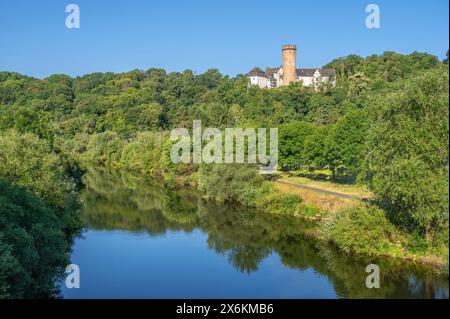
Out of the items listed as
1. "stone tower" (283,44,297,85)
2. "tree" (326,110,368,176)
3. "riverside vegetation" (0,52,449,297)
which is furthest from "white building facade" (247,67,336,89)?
"tree" (326,110,368,176)

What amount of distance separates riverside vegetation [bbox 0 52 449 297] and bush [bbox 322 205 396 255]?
5cm

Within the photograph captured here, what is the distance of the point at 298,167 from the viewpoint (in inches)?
1912

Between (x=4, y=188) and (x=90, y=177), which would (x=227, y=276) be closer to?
(x=4, y=188)

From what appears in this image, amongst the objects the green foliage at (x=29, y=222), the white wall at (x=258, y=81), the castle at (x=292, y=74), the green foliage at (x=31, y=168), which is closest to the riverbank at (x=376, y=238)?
the green foliage at (x=29, y=222)

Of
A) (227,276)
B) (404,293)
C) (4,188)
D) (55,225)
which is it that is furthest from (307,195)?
(4,188)

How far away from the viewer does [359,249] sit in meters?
24.7

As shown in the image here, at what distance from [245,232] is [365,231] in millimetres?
8698

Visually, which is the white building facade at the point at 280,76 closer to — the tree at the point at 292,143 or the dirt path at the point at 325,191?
the tree at the point at 292,143

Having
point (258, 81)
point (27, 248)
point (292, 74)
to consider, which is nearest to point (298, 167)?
point (27, 248)

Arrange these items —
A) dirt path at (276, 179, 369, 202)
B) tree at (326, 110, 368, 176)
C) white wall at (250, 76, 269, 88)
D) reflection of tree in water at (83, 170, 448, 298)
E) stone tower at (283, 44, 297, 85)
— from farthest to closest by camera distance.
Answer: white wall at (250, 76, 269, 88), stone tower at (283, 44, 297, 85), tree at (326, 110, 368, 176), dirt path at (276, 179, 369, 202), reflection of tree in water at (83, 170, 448, 298)

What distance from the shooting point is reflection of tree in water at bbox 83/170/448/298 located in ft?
68.0

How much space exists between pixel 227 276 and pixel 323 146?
65.9 feet

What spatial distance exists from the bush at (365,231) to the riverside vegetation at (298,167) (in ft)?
0.18

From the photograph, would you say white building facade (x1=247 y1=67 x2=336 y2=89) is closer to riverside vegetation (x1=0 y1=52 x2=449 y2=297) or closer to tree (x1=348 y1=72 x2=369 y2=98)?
tree (x1=348 y1=72 x2=369 y2=98)
